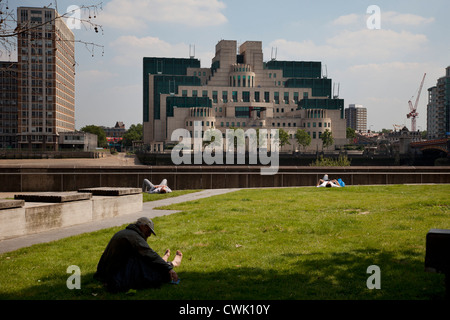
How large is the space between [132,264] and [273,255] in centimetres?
300

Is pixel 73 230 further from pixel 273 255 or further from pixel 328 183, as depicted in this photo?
pixel 328 183

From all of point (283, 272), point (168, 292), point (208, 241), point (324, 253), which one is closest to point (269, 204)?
point (208, 241)

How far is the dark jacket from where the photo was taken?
299 inches

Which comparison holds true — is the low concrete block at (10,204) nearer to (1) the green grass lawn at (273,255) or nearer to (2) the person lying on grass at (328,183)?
(1) the green grass lawn at (273,255)

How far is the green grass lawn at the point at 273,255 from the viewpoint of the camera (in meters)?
7.23

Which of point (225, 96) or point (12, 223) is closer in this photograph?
point (12, 223)

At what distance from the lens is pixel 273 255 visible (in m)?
9.39

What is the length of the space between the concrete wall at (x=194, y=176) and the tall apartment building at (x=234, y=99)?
121 m

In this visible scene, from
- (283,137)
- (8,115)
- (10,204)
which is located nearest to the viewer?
(10,204)

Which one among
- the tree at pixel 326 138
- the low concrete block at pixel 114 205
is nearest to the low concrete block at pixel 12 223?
the low concrete block at pixel 114 205

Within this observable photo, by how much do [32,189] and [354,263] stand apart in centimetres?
2048

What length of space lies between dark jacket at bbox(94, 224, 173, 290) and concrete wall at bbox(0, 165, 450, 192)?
1806 cm

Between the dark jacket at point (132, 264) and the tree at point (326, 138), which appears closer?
the dark jacket at point (132, 264)

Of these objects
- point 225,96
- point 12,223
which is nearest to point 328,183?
point 12,223
